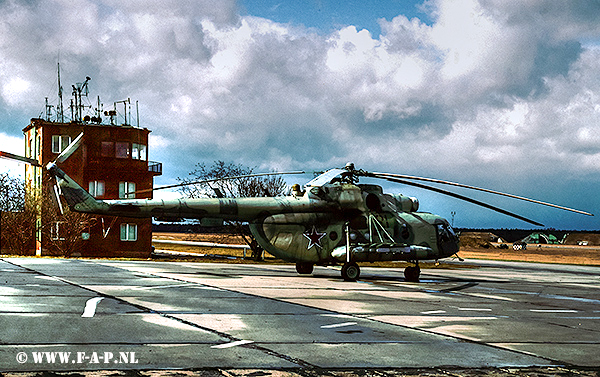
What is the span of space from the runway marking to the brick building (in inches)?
1751

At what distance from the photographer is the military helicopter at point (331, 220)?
2139 cm

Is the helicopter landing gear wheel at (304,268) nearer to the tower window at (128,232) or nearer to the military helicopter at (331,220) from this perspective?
the military helicopter at (331,220)

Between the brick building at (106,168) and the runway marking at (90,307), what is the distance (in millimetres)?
44481

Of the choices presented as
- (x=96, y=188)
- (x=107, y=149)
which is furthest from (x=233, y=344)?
(x=107, y=149)

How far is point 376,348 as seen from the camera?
9.13 metres

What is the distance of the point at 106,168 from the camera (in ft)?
192

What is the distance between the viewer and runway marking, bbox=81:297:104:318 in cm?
1151

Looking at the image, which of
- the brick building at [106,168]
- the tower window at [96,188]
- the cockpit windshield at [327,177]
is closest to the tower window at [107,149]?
the brick building at [106,168]

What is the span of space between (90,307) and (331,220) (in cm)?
1142

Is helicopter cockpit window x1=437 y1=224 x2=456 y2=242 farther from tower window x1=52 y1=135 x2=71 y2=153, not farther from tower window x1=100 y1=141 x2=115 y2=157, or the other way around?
tower window x1=52 y1=135 x2=71 y2=153

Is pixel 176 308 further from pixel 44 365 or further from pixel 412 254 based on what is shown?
pixel 412 254

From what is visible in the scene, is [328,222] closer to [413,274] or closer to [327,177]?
[327,177]

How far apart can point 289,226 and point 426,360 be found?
13.8m

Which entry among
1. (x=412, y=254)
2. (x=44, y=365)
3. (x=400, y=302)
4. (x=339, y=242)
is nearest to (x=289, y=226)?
(x=339, y=242)
